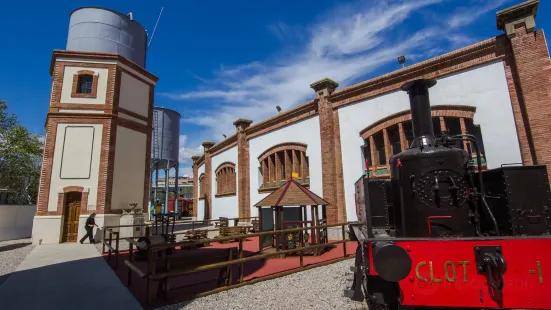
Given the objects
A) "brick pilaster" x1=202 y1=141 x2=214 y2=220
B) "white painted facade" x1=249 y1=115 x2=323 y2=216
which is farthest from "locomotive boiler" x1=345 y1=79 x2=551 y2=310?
"brick pilaster" x1=202 y1=141 x2=214 y2=220

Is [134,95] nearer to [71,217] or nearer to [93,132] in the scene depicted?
[93,132]

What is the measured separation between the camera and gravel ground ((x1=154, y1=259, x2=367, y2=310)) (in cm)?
470

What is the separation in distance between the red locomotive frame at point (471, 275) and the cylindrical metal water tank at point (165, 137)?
26.4 metres

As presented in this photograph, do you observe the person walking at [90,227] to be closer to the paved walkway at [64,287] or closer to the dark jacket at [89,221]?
the dark jacket at [89,221]

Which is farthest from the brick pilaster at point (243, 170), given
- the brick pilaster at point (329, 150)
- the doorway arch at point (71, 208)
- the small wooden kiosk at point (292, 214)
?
the doorway arch at point (71, 208)

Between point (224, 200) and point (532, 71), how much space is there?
17121 millimetres

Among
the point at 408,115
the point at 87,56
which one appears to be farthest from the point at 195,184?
the point at 408,115

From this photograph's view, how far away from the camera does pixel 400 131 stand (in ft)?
34.3

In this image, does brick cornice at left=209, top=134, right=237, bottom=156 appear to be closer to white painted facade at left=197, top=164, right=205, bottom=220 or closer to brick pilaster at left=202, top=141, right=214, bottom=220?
brick pilaster at left=202, top=141, right=214, bottom=220

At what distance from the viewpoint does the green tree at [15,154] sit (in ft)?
67.9

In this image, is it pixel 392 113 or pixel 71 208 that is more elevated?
pixel 392 113

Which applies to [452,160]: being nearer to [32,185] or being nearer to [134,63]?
[134,63]

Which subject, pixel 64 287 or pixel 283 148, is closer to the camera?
pixel 64 287

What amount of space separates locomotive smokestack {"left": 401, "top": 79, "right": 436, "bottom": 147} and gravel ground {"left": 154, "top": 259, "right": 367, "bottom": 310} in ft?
9.58
